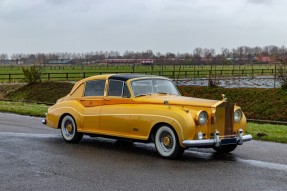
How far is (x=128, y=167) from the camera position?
A: 854 cm

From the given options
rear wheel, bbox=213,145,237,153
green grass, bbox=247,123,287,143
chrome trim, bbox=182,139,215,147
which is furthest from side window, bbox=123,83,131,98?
green grass, bbox=247,123,287,143

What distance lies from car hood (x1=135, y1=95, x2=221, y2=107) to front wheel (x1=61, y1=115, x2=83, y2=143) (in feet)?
7.11

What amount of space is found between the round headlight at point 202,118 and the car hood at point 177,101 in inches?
8.4

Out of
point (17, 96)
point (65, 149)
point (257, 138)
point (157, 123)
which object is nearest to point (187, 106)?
point (157, 123)

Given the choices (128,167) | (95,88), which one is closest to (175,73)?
(95,88)

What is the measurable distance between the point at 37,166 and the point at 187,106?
3.10m

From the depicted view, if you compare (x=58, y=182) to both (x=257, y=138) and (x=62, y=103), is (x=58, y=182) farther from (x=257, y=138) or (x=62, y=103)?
(x=257, y=138)

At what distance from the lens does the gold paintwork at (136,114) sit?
913cm

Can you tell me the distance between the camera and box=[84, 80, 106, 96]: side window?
11.2 meters

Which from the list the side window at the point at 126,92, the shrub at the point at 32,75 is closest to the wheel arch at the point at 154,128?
the side window at the point at 126,92

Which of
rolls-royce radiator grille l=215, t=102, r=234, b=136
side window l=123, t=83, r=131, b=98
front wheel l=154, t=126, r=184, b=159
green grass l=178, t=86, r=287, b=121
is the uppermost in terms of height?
side window l=123, t=83, r=131, b=98

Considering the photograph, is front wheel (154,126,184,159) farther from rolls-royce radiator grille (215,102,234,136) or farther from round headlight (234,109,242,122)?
round headlight (234,109,242,122)

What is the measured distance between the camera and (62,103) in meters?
12.0

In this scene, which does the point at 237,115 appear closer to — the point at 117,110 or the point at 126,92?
the point at 126,92
